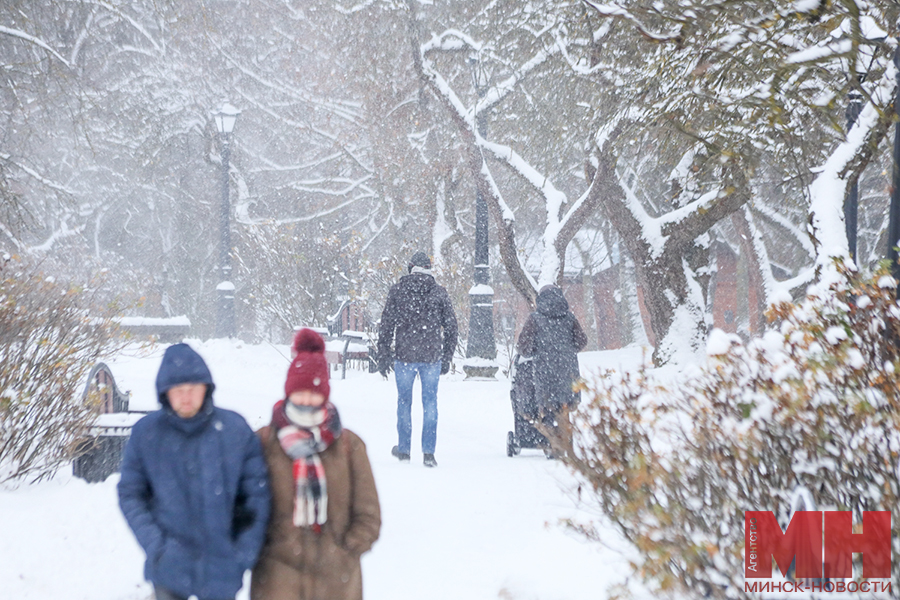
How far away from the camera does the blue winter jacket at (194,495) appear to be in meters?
2.86

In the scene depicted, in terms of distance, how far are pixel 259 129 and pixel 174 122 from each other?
3.72 meters

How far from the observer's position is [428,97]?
18953 mm

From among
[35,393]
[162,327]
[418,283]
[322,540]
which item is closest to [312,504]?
[322,540]

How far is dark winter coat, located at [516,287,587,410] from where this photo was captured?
7.92 metres

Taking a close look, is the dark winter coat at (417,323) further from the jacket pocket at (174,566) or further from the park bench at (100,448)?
the jacket pocket at (174,566)

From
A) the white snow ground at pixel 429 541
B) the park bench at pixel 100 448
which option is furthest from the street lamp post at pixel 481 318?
the park bench at pixel 100 448

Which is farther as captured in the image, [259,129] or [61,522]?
[259,129]

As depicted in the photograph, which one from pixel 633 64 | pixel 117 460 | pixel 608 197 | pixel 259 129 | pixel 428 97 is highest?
pixel 259 129

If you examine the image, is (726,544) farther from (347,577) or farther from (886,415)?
(347,577)

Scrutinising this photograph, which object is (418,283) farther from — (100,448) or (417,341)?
(100,448)

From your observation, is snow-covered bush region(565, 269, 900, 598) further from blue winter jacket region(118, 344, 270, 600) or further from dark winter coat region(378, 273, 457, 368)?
dark winter coat region(378, 273, 457, 368)

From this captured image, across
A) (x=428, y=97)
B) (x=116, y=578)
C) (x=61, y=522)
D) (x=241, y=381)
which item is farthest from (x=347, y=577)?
(x=428, y=97)

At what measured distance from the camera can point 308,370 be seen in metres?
3.03

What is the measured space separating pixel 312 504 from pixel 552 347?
5.28m
